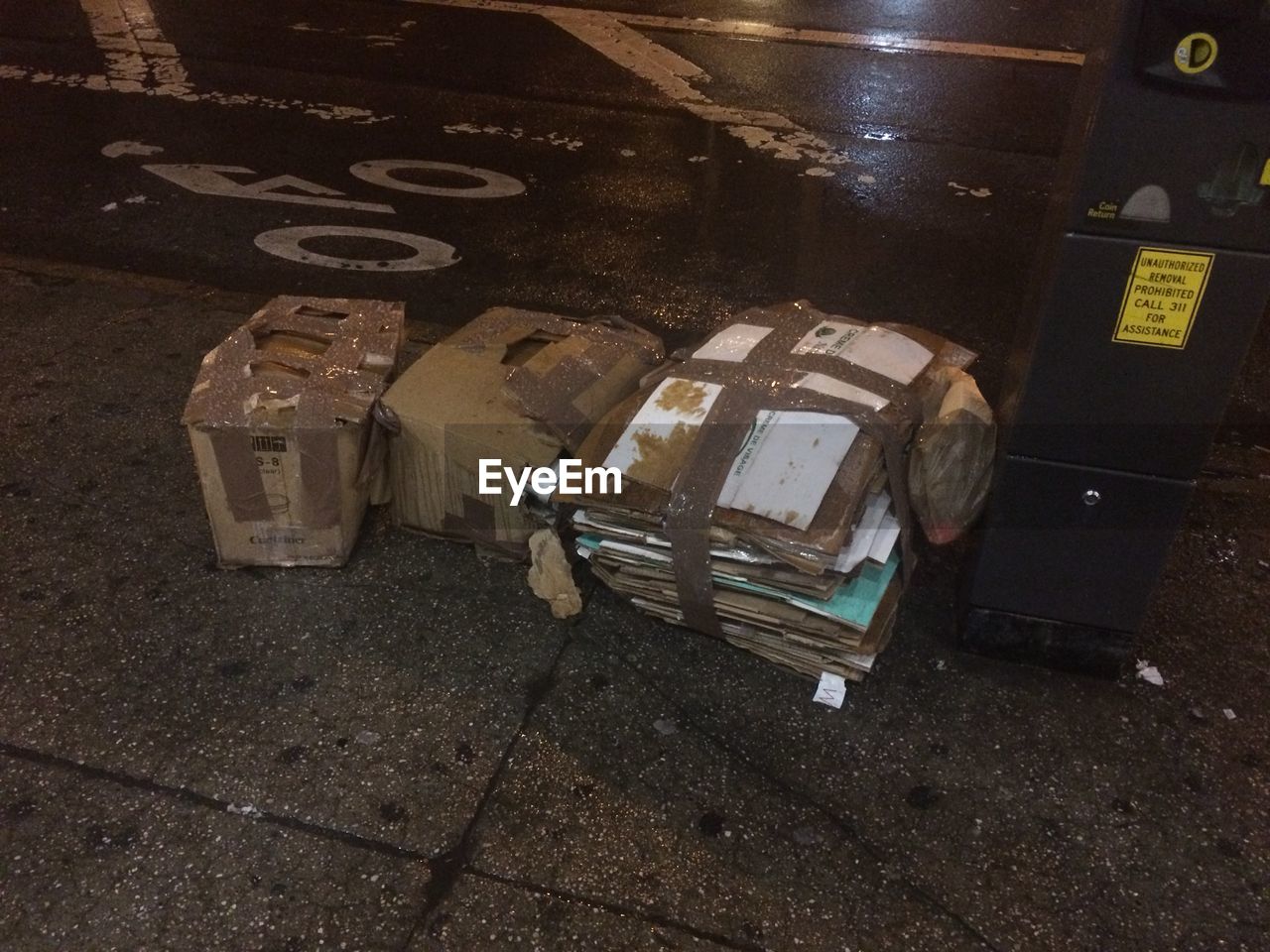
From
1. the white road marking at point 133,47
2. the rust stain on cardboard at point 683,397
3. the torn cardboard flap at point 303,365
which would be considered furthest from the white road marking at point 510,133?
the rust stain on cardboard at point 683,397

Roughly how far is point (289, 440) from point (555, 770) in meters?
1.12

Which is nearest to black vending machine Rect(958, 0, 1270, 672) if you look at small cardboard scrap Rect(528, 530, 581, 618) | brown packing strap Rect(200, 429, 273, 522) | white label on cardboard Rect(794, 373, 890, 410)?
white label on cardboard Rect(794, 373, 890, 410)

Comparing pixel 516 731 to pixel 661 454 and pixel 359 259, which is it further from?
pixel 359 259

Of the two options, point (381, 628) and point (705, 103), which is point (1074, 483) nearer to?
point (381, 628)

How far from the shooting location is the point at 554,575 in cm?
282

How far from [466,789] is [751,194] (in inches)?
166

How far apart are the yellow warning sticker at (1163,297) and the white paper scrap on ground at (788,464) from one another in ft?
2.17

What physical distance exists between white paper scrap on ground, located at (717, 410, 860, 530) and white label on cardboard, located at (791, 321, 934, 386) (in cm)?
28

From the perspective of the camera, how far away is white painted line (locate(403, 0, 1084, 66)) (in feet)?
27.8

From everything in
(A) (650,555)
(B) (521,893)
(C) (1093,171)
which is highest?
(C) (1093,171)

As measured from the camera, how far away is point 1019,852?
2264mm

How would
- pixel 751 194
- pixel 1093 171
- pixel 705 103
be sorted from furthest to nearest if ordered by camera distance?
pixel 705 103 < pixel 751 194 < pixel 1093 171

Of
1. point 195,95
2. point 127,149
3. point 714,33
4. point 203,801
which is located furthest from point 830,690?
point 714,33

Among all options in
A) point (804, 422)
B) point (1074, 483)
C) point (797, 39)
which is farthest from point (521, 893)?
point (797, 39)
